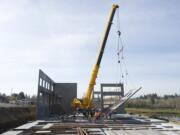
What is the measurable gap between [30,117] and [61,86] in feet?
21.8

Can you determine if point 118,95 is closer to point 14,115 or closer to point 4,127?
point 14,115

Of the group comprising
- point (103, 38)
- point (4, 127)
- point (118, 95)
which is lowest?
point (4, 127)

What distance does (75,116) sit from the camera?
1078 inches

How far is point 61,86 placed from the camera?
1500 inches

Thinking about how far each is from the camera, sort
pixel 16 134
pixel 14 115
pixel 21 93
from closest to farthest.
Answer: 1. pixel 16 134
2. pixel 14 115
3. pixel 21 93

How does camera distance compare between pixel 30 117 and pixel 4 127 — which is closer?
pixel 4 127

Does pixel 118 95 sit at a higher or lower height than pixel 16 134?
higher

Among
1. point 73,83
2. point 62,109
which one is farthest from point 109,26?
point 62,109

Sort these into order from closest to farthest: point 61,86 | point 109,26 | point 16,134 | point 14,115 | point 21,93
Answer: point 16,134 < point 109,26 < point 14,115 < point 61,86 < point 21,93

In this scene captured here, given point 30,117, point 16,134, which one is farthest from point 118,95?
point 16,134

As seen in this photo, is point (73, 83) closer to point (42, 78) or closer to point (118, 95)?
point (118, 95)

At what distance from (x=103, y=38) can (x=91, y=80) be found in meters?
4.26

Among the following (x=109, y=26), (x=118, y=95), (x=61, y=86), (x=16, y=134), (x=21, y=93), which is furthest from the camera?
(x=21, y=93)

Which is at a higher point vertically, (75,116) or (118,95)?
(118,95)
